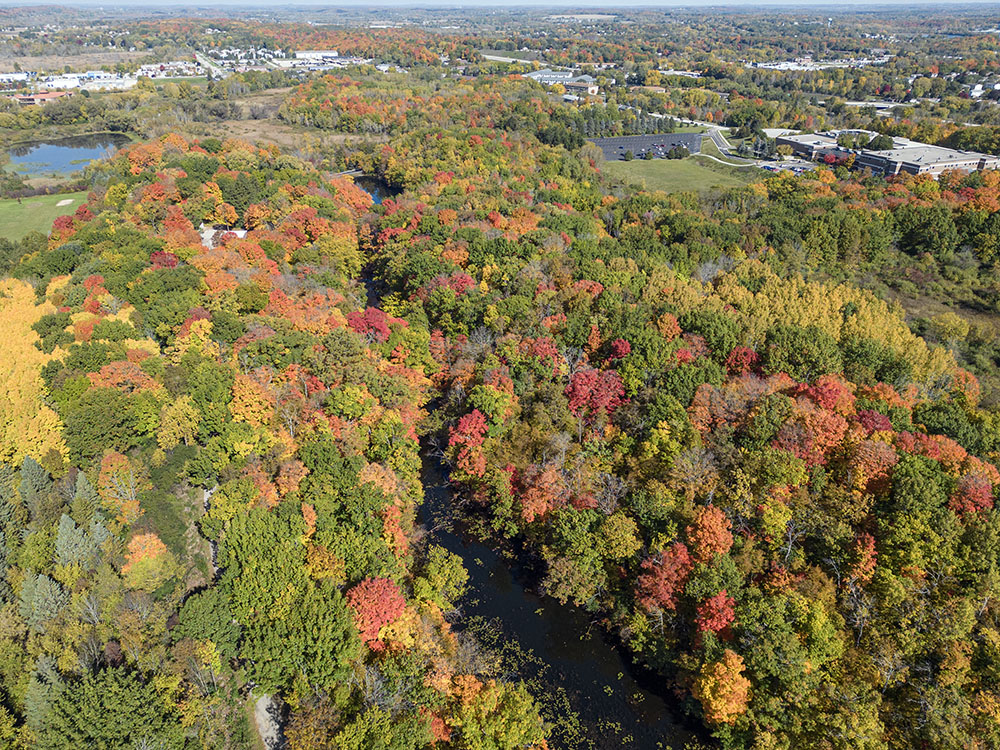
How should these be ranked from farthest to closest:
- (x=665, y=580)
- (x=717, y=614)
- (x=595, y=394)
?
(x=595, y=394)
(x=665, y=580)
(x=717, y=614)

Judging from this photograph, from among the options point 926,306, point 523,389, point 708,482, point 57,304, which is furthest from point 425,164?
point 708,482

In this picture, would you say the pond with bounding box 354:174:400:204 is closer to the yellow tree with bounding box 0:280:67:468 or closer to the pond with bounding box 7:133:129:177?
the pond with bounding box 7:133:129:177

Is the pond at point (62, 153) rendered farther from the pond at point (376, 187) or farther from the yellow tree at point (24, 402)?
the yellow tree at point (24, 402)

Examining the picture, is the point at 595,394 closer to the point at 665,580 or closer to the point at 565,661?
the point at 665,580

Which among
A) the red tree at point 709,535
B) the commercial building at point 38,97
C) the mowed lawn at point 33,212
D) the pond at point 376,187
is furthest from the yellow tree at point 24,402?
the commercial building at point 38,97

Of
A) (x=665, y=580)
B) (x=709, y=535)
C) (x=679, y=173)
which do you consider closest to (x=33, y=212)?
(x=665, y=580)

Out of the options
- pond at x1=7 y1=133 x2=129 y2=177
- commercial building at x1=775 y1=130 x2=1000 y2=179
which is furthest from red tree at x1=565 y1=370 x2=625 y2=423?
pond at x1=7 y1=133 x2=129 y2=177

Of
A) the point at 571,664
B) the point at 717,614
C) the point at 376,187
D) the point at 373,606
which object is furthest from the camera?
the point at 376,187

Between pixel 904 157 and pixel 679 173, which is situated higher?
pixel 904 157

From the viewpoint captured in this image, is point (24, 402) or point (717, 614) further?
point (24, 402)
